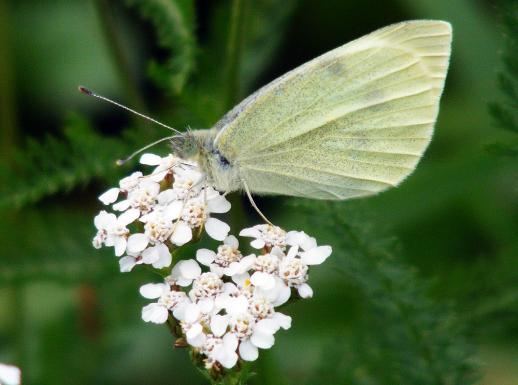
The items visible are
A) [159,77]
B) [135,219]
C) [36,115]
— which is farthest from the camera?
[36,115]

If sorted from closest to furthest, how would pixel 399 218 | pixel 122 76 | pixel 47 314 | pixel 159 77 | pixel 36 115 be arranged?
pixel 159 77 < pixel 122 76 < pixel 399 218 < pixel 47 314 < pixel 36 115

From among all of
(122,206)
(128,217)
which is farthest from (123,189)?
(128,217)

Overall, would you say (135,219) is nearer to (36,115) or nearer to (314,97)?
(314,97)

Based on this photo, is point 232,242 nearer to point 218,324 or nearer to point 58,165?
point 218,324

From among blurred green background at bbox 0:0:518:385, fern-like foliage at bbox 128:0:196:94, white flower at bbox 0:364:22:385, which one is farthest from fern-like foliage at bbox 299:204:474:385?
white flower at bbox 0:364:22:385

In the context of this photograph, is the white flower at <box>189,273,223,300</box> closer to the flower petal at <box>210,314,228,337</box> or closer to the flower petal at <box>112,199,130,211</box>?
the flower petal at <box>210,314,228,337</box>

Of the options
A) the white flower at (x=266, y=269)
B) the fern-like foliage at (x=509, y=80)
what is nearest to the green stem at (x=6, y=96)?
the white flower at (x=266, y=269)

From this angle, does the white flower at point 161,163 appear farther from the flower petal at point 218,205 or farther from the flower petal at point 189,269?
the flower petal at point 189,269

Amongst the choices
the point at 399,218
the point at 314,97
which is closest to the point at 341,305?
the point at 399,218
